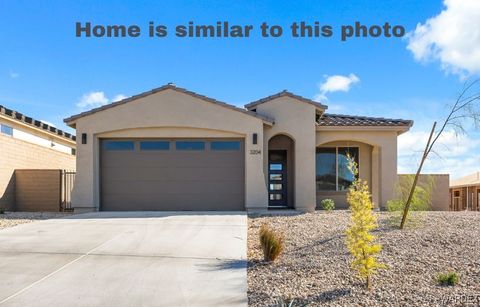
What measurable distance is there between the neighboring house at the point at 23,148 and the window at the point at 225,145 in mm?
9317

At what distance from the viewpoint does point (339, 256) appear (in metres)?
8.07

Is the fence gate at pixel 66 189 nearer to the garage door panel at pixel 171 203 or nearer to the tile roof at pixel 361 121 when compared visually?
the garage door panel at pixel 171 203

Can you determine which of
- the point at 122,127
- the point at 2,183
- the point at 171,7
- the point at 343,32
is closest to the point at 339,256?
the point at 343,32

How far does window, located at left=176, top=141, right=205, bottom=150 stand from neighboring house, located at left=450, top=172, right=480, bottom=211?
1816 centimetres

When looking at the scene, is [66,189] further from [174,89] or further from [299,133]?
[299,133]

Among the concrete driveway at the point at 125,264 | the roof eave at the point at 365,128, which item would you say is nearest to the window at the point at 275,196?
the roof eave at the point at 365,128

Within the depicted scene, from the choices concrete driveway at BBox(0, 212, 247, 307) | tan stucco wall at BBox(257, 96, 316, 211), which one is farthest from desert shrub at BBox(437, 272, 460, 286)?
tan stucco wall at BBox(257, 96, 316, 211)

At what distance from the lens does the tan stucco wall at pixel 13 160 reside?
60.9 feet

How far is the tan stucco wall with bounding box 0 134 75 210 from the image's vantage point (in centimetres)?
1856

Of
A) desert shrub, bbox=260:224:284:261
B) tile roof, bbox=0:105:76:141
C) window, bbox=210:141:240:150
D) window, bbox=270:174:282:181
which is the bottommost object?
desert shrub, bbox=260:224:284:261

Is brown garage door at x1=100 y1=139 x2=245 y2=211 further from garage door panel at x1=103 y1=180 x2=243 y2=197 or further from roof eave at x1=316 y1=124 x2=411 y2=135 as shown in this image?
roof eave at x1=316 y1=124 x2=411 y2=135

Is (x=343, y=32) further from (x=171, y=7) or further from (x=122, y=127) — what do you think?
(x=122, y=127)

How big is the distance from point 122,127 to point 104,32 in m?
3.39

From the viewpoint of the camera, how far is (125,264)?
7.85 meters
